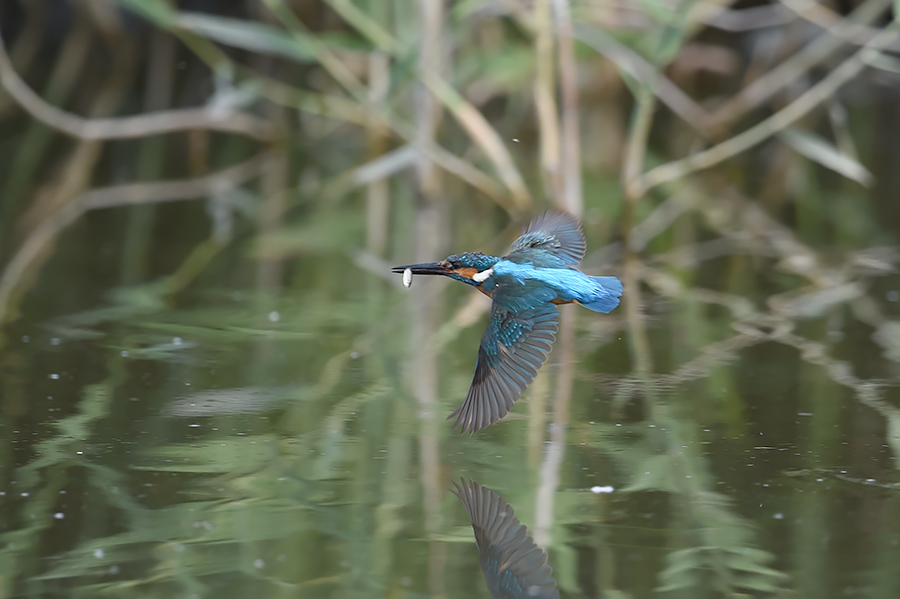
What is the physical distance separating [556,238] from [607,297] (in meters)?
0.49

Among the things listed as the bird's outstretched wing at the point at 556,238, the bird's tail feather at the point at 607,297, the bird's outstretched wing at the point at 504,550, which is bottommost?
the bird's outstretched wing at the point at 504,550

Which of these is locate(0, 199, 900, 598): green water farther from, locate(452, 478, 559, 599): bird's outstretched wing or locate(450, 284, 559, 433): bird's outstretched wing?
locate(450, 284, 559, 433): bird's outstretched wing

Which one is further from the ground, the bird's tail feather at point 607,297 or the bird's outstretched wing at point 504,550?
the bird's tail feather at point 607,297

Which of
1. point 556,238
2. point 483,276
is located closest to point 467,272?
point 483,276

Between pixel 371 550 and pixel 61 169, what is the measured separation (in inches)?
208

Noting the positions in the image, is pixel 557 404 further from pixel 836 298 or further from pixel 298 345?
pixel 836 298

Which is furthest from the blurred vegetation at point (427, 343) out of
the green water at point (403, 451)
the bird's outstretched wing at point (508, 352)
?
the bird's outstretched wing at point (508, 352)

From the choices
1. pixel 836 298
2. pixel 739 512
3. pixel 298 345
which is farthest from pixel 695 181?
pixel 739 512

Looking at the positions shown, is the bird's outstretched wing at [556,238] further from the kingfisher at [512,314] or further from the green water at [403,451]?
the green water at [403,451]

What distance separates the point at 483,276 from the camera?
2.74 meters

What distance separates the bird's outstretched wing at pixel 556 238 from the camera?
10.2 ft

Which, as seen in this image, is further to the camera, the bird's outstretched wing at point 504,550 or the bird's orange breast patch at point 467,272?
the bird's orange breast patch at point 467,272

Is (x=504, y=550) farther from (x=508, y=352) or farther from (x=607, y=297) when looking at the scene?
(x=607, y=297)

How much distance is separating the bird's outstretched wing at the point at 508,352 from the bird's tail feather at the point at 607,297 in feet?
0.35
